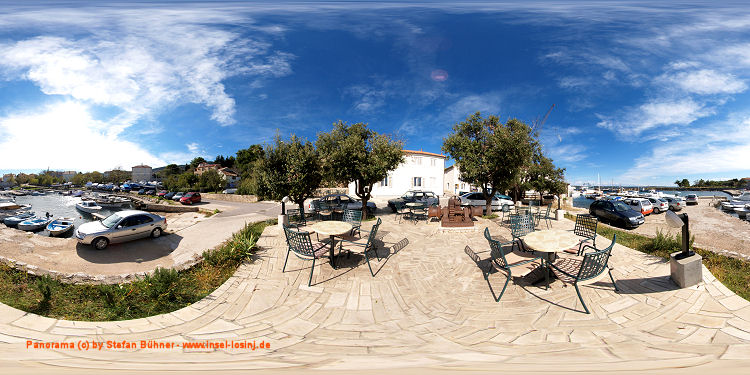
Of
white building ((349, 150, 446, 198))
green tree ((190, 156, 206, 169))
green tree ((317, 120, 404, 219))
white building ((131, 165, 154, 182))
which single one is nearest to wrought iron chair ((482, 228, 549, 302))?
green tree ((317, 120, 404, 219))

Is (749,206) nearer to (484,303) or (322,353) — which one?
(484,303)

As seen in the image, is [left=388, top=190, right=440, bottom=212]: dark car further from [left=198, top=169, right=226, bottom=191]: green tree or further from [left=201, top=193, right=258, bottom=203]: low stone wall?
[left=198, top=169, right=226, bottom=191]: green tree

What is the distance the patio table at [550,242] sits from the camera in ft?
14.7

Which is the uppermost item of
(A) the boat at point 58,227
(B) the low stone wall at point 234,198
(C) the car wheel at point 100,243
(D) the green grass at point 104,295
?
(B) the low stone wall at point 234,198

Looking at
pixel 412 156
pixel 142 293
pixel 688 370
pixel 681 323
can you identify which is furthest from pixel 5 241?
pixel 412 156

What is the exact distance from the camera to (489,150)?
13.2 meters

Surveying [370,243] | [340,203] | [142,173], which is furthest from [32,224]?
[142,173]

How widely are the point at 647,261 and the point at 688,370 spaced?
463 centimetres

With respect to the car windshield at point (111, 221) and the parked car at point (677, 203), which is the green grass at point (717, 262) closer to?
the car windshield at point (111, 221)

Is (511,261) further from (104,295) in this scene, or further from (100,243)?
(100,243)

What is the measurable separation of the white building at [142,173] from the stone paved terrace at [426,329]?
121767 millimetres

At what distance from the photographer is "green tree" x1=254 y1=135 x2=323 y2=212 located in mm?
10953

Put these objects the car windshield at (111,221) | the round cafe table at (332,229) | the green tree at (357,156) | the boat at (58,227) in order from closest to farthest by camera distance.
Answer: the round cafe table at (332,229)
the car windshield at (111,221)
the green tree at (357,156)
the boat at (58,227)

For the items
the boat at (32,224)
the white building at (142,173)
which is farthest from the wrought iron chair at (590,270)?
the white building at (142,173)
